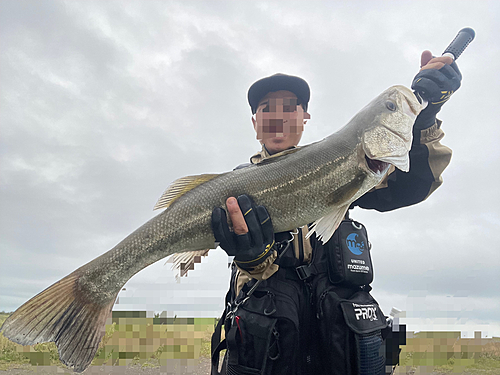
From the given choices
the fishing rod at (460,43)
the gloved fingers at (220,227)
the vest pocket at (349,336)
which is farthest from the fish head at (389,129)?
the gloved fingers at (220,227)

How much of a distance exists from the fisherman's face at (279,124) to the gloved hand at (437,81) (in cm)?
154

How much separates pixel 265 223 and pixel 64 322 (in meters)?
2.22

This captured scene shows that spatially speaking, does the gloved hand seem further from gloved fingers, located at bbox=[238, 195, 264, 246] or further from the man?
gloved fingers, located at bbox=[238, 195, 264, 246]

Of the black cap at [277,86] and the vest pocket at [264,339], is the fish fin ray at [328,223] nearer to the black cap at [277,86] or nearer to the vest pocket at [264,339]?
the vest pocket at [264,339]

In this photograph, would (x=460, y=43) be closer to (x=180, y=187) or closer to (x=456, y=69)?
(x=456, y=69)

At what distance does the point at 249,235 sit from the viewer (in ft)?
10.8

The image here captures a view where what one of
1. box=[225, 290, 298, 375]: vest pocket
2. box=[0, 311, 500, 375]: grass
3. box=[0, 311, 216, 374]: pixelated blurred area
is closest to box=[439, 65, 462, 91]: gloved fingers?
box=[225, 290, 298, 375]: vest pocket

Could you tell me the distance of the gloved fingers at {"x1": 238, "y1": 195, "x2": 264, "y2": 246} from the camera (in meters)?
3.26

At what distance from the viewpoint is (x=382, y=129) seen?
364 centimetres

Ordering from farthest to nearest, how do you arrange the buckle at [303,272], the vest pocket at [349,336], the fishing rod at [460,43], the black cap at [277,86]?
1. the black cap at [277,86]
2. the fishing rod at [460,43]
3. the buckle at [303,272]
4. the vest pocket at [349,336]

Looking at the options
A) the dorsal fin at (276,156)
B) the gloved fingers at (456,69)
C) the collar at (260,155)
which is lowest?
the dorsal fin at (276,156)

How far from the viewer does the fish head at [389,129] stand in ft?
11.5

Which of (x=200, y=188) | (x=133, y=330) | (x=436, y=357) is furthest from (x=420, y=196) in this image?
(x=133, y=330)

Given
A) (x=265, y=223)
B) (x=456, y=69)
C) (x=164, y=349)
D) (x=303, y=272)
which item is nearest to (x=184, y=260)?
(x=265, y=223)
